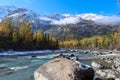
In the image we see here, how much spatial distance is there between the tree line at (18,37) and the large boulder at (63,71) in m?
75.0

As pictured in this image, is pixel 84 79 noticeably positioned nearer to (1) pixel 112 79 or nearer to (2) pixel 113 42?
(1) pixel 112 79

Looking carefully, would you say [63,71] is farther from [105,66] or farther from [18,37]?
[18,37]

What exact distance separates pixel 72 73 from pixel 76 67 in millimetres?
617

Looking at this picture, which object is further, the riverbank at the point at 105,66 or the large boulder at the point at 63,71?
the riverbank at the point at 105,66

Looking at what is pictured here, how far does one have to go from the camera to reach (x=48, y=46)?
13325cm

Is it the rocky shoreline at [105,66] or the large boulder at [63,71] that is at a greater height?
the large boulder at [63,71]

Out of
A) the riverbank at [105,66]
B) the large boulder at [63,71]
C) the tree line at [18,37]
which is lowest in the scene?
the riverbank at [105,66]

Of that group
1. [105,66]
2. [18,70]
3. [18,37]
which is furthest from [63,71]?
[18,37]

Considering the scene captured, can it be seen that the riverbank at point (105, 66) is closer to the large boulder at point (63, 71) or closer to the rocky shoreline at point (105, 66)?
the rocky shoreline at point (105, 66)

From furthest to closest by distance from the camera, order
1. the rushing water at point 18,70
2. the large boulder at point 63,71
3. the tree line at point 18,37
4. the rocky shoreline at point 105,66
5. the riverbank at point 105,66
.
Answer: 1. the tree line at point 18,37
2. the rushing water at point 18,70
3. the riverbank at point 105,66
4. the rocky shoreline at point 105,66
5. the large boulder at point 63,71

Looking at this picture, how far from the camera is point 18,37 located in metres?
106

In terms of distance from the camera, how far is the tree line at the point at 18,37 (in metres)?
101

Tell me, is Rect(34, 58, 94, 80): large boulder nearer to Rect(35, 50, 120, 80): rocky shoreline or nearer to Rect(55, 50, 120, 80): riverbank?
Rect(35, 50, 120, 80): rocky shoreline

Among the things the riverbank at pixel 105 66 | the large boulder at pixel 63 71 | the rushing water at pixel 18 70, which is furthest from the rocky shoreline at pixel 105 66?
the rushing water at pixel 18 70
